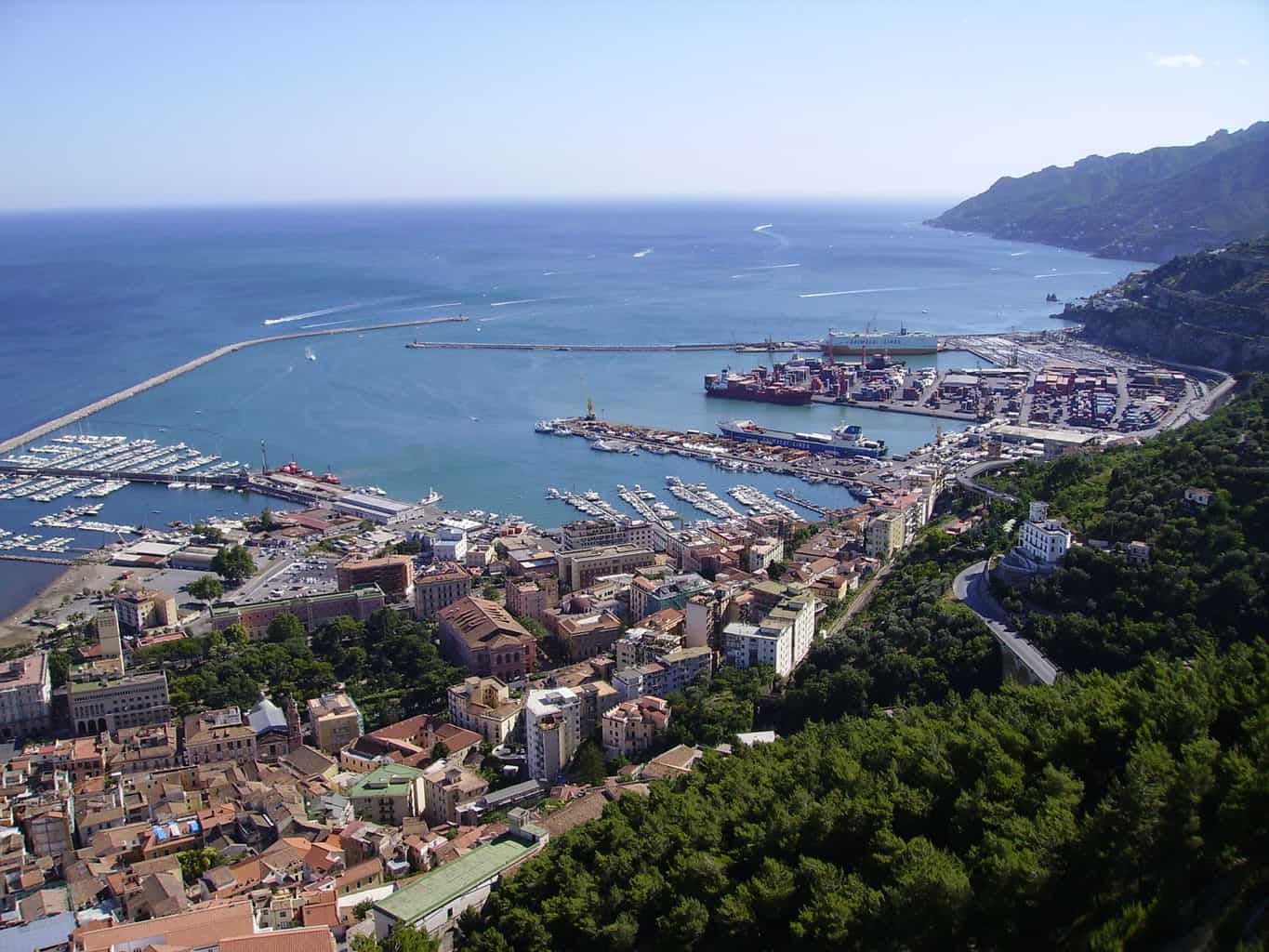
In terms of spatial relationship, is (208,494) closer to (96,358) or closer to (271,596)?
(271,596)

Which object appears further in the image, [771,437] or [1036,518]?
[771,437]

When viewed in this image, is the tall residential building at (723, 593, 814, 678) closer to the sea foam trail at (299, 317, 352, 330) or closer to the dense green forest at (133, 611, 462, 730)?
the dense green forest at (133, 611, 462, 730)

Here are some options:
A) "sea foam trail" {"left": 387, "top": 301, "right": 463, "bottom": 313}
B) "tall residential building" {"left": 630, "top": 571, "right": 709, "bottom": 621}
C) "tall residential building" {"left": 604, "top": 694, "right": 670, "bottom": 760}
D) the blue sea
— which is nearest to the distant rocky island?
the blue sea

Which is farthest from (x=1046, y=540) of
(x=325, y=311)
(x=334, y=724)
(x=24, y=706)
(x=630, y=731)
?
(x=325, y=311)

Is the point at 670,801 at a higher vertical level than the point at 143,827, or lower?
higher

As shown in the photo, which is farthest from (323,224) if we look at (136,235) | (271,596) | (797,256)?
(271,596)

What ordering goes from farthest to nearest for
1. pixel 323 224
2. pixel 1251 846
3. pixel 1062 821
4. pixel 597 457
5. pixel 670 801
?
1. pixel 323 224
2. pixel 597 457
3. pixel 670 801
4. pixel 1062 821
5. pixel 1251 846
